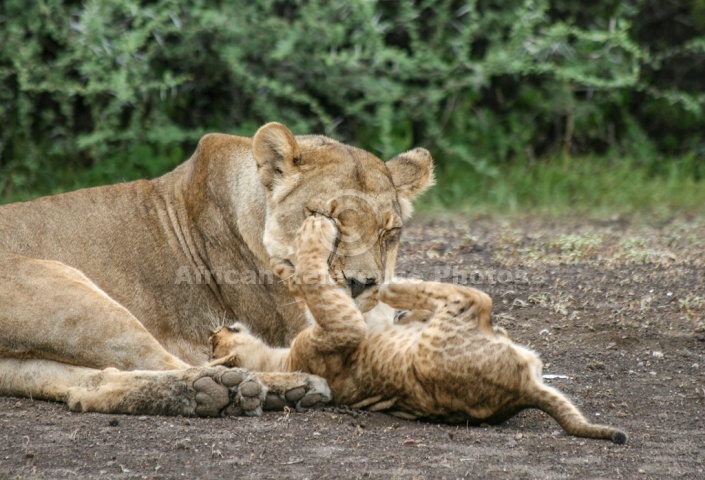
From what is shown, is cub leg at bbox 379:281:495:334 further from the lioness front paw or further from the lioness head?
the lioness front paw

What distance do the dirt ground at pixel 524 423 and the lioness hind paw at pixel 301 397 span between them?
0.05 meters

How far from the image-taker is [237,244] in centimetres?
462

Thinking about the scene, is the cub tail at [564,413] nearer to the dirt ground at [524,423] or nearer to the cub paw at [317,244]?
the dirt ground at [524,423]

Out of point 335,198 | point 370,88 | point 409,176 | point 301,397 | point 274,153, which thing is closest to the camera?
point 301,397

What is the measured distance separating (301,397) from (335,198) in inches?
31.5

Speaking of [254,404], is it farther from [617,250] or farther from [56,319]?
[617,250]

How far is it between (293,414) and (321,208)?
0.84m

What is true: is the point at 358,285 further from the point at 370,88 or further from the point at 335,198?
the point at 370,88

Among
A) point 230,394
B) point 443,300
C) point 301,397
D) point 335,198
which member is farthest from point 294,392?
point 335,198

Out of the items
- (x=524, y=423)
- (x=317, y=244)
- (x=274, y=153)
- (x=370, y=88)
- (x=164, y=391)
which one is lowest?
(x=524, y=423)

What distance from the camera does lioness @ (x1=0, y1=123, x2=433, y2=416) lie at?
12.7ft

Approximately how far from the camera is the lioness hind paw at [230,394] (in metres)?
3.74

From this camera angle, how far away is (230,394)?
3.76 m

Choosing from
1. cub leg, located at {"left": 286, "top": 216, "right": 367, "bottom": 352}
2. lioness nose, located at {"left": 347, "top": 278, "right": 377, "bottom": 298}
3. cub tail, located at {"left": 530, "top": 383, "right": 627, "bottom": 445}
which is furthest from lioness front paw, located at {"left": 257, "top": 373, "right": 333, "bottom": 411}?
cub tail, located at {"left": 530, "top": 383, "right": 627, "bottom": 445}
